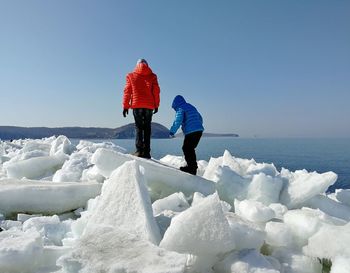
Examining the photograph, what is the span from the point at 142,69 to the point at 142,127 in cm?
104

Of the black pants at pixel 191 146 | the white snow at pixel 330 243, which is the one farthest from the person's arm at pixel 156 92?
the white snow at pixel 330 243

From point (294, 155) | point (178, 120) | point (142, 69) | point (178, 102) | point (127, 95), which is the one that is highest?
point (142, 69)

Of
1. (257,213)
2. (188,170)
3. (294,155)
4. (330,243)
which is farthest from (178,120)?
(294,155)

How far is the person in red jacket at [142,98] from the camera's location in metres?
6.62

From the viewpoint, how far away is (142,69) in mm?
6633

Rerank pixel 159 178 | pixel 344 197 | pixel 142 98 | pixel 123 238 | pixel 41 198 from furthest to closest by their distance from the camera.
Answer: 1. pixel 142 98
2. pixel 344 197
3. pixel 159 178
4. pixel 41 198
5. pixel 123 238

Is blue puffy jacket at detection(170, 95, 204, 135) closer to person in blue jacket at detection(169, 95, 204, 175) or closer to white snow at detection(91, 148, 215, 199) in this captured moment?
person in blue jacket at detection(169, 95, 204, 175)

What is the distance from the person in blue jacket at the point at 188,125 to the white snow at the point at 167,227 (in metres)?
0.98

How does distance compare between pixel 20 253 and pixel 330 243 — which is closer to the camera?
pixel 20 253

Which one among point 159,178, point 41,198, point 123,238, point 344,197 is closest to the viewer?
point 123,238

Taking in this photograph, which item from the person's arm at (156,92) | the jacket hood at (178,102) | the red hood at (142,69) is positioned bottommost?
the jacket hood at (178,102)

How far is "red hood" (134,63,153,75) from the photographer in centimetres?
663

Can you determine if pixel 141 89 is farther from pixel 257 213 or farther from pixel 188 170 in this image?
pixel 257 213

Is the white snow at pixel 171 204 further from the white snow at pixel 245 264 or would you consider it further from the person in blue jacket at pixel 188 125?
the person in blue jacket at pixel 188 125
